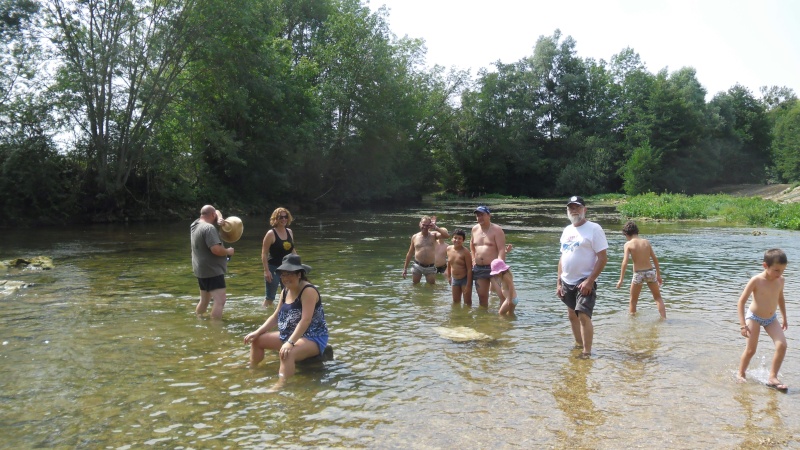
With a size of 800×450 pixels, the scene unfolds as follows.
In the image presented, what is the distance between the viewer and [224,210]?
42344 mm

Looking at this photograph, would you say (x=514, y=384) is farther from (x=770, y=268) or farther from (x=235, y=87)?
(x=235, y=87)

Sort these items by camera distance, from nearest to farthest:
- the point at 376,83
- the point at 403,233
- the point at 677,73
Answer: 1. the point at 403,233
2. the point at 376,83
3. the point at 677,73

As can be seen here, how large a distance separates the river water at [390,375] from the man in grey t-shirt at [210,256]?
0.52 metres

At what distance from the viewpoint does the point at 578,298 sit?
753 centimetres

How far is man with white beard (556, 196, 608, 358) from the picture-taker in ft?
24.2

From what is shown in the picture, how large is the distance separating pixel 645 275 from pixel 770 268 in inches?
152

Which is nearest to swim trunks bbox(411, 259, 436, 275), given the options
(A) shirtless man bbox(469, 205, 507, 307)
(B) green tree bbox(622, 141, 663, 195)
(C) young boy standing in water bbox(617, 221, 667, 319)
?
(A) shirtless man bbox(469, 205, 507, 307)

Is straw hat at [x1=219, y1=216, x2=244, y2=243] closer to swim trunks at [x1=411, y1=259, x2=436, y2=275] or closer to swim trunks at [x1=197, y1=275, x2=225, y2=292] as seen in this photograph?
swim trunks at [x1=197, y1=275, x2=225, y2=292]

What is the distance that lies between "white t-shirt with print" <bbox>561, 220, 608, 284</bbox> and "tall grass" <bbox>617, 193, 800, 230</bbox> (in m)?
25.0

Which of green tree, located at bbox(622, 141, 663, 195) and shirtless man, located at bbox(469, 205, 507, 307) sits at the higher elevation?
green tree, located at bbox(622, 141, 663, 195)

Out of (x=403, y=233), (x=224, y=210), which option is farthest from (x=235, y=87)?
(x=403, y=233)

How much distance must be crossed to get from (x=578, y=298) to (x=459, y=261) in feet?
12.6

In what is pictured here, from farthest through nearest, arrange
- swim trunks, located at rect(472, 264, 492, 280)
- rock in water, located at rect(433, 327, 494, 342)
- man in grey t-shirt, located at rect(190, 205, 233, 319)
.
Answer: swim trunks, located at rect(472, 264, 492, 280) < man in grey t-shirt, located at rect(190, 205, 233, 319) < rock in water, located at rect(433, 327, 494, 342)

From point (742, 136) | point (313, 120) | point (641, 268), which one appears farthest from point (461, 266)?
point (742, 136)
